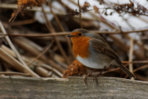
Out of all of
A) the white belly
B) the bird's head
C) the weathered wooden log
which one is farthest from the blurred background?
the weathered wooden log

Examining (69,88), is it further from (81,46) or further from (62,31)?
(62,31)

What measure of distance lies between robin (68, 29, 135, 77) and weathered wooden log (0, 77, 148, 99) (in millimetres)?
511

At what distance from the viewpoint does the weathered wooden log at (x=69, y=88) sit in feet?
5.87

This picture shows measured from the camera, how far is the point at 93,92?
1.84 metres

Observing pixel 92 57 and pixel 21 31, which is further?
pixel 21 31

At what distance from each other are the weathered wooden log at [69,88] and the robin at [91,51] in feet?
1.68

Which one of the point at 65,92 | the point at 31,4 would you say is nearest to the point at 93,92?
the point at 65,92

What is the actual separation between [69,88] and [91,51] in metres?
0.64

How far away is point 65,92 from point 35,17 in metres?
2.40

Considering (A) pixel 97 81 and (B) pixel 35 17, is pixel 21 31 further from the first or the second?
(A) pixel 97 81

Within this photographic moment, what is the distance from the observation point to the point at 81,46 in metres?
2.41

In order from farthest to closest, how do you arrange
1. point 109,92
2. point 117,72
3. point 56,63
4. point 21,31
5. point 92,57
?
point 21,31, point 56,63, point 117,72, point 92,57, point 109,92

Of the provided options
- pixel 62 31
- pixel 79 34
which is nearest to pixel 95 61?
pixel 79 34

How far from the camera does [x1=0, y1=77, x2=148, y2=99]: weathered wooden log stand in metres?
1.79
